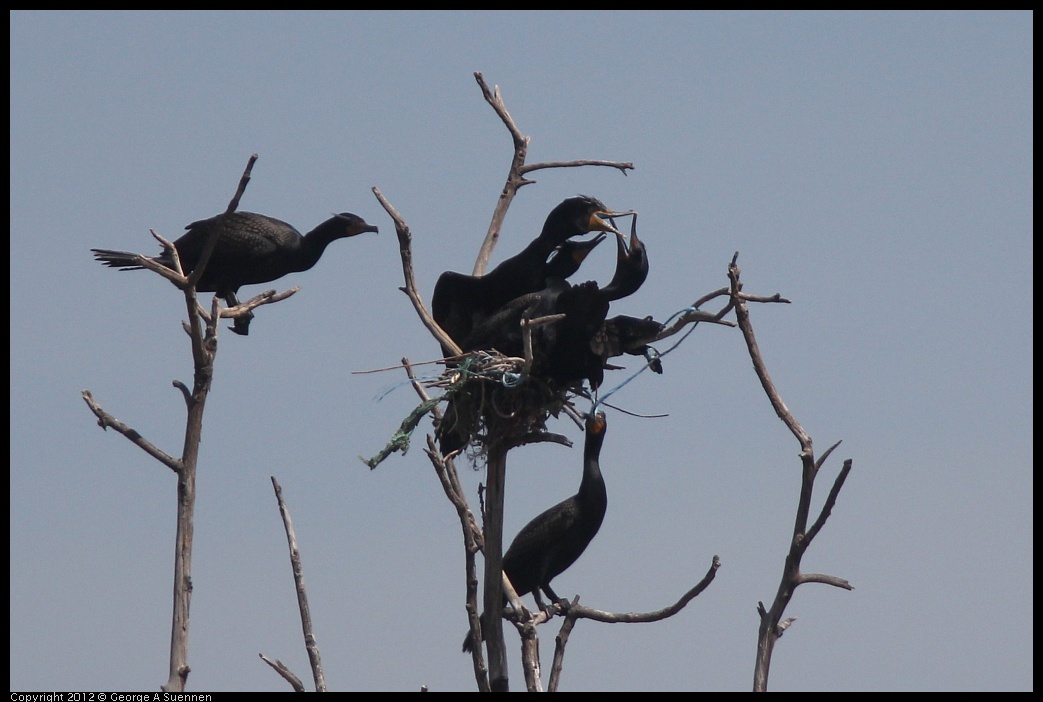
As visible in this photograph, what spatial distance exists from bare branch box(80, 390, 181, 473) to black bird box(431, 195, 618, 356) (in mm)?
2063

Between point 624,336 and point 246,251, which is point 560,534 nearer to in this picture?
point 624,336

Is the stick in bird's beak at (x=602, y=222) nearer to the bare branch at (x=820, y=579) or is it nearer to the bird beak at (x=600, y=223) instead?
the bird beak at (x=600, y=223)

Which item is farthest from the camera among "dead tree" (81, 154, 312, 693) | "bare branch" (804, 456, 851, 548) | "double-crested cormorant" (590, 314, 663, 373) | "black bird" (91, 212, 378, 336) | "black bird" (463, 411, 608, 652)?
"black bird" (91, 212, 378, 336)

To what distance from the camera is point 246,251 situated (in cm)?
1043

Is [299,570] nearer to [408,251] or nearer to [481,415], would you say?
[481,415]

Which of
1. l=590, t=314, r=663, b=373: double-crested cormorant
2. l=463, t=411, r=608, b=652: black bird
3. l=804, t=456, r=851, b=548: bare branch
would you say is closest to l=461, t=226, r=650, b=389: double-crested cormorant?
l=590, t=314, r=663, b=373: double-crested cormorant

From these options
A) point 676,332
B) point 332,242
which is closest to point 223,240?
point 332,242

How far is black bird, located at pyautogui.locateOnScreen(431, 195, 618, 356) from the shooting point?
29.4ft

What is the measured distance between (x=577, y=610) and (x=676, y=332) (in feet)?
5.00

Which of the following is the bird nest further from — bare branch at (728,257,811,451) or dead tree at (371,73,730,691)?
bare branch at (728,257,811,451)

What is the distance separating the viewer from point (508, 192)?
8977 millimetres

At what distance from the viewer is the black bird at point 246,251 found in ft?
33.7

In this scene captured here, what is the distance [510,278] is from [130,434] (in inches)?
96.8

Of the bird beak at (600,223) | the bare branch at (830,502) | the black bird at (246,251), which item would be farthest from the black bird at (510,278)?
the bare branch at (830,502)
